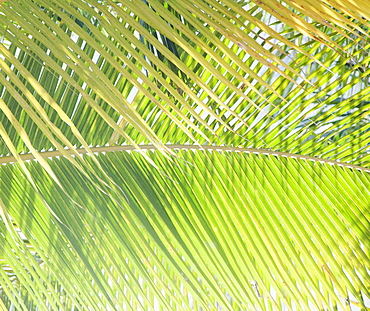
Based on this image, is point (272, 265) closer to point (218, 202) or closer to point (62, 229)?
point (218, 202)

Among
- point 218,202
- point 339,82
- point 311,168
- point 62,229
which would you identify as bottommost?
point 62,229

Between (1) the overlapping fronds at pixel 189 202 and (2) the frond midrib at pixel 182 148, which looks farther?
(2) the frond midrib at pixel 182 148

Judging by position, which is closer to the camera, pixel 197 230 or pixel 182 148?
pixel 197 230

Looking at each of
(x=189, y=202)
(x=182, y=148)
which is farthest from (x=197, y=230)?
(x=182, y=148)

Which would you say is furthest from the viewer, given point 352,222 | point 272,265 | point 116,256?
point 352,222

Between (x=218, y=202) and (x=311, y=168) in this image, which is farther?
(x=311, y=168)

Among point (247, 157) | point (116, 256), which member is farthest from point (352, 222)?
point (116, 256)

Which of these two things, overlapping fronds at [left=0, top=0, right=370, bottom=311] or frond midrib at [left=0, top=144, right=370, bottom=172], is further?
frond midrib at [left=0, top=144, right=370, bottom=172]

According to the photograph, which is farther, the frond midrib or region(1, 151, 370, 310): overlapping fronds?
the frond midrib

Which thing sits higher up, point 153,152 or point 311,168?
point 311,168

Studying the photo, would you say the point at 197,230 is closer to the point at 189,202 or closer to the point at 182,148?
the point at 189,202

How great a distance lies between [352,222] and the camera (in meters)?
0.90

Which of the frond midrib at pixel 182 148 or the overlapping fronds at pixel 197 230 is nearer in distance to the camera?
the overlapping fronds at pixel 197 230

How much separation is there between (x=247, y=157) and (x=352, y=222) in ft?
0.83
